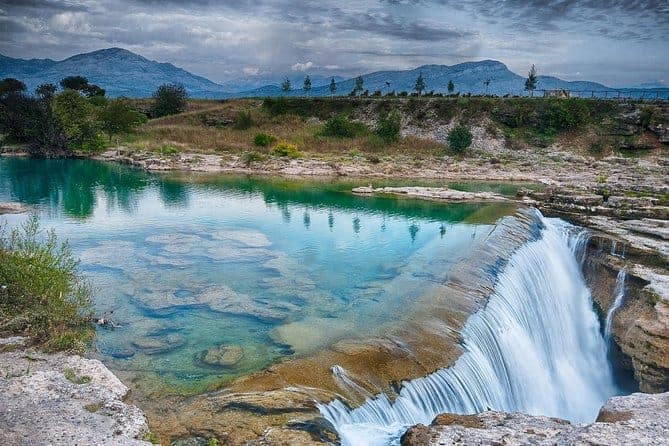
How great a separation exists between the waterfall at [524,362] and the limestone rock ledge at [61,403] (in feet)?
11.9

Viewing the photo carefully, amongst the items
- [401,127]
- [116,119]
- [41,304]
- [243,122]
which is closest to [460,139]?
[401,127]

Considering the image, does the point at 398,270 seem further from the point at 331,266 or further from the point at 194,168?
the point at 194,168

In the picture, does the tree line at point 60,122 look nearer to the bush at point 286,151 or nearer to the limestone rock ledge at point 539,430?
the bush at point 286,151

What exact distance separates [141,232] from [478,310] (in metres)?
16.7

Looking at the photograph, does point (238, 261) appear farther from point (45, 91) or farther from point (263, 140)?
point (45, 91)

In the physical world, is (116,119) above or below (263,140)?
above

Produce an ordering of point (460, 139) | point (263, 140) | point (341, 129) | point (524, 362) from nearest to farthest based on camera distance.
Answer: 1. point (524, 362)
2. point (460, 139)
3. point (263, 140)
4. point (341, 129)

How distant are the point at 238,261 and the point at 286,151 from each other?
32592 millimetres

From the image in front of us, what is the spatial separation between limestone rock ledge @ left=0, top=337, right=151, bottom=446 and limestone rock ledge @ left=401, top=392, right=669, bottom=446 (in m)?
4.91

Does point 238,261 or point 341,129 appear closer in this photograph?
point 238,261

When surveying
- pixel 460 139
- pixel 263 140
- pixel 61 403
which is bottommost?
pixel 61 403

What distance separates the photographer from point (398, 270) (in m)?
19.3

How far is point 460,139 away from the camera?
2069 inches

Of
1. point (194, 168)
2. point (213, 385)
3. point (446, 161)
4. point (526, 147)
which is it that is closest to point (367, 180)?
point (446, 161)
